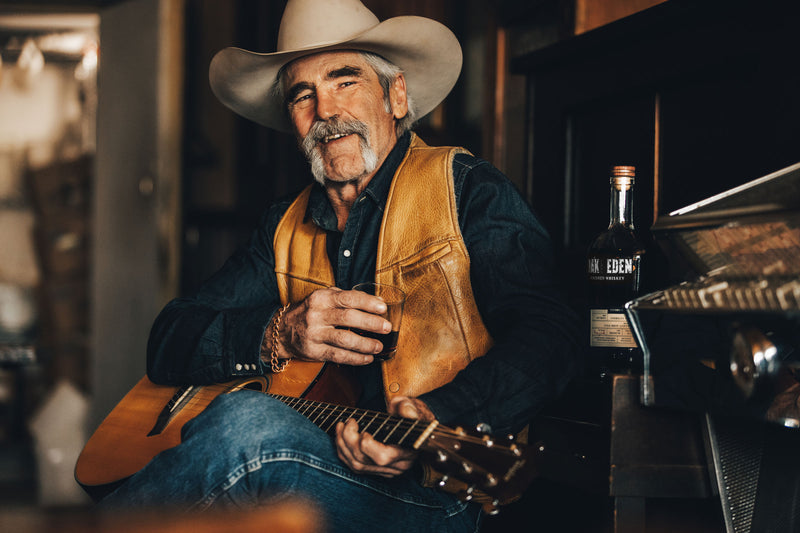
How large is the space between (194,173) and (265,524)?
3.44 meters


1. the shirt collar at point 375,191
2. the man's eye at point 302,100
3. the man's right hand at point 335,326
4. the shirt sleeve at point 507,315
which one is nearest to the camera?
the shirt sleeve at point 507,315

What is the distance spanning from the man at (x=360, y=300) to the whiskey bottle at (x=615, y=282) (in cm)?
6

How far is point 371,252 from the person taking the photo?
6.00 ft

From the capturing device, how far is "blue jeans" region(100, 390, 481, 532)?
4.09 ft

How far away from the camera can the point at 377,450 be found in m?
1.19

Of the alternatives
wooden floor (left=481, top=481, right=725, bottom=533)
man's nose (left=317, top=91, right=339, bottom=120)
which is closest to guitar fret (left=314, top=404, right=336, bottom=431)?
wooden floor (left=481, top=481, right=725, bottom=533)

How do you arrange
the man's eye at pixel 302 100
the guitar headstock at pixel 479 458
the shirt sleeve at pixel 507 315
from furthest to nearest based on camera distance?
1. the man's eye at pixel 302 100
2. the shirt sleeve at pixel 507 315
3. the guitar headstock at pixel 479 458

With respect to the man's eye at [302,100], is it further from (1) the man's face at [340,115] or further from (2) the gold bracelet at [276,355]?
(2) the gold bracelet at [276,355]

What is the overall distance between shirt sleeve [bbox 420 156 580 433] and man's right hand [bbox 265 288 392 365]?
8.6 inches

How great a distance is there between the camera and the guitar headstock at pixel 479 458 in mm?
1108

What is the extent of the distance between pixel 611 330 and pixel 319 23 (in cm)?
109

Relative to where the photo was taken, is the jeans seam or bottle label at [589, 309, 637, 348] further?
bottle label at [589, 309, 637, 348]

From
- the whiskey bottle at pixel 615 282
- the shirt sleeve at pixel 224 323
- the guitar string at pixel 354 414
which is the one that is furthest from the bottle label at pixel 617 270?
the shirt sleeve at pixel 224 323

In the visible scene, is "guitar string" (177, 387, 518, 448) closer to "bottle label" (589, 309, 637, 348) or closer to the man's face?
"bottle label" (589, 309, 637, 348)
